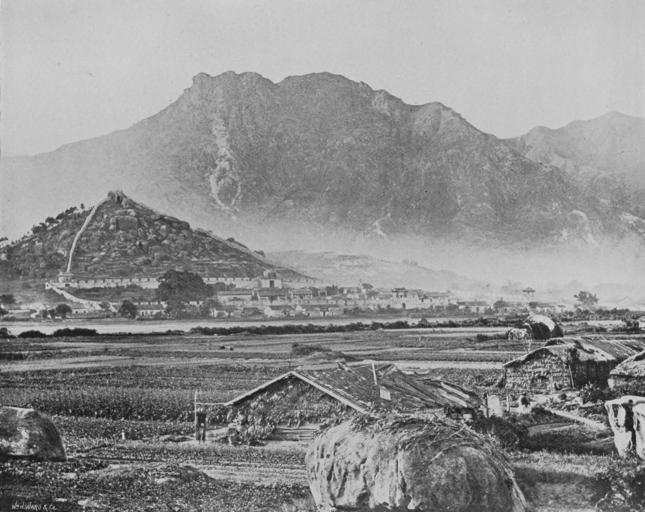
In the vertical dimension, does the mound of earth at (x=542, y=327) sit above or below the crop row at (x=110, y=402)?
above

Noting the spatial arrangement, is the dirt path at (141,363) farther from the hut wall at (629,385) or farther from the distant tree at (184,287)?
the hut wall at (629,385)

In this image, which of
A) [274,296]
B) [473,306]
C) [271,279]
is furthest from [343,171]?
[473,306]

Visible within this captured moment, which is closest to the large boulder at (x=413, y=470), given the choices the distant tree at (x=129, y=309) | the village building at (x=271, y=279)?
the village building at (x=271, y=279)

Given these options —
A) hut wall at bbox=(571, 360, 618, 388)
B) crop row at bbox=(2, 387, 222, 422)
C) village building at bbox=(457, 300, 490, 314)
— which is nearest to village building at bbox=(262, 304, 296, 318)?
crop row at bbox=(2, 387, 222, 422)

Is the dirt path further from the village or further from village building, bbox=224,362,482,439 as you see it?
the village

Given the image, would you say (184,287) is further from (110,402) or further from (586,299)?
(586,299)

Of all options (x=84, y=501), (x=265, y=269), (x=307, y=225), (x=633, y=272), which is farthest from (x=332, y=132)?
(x=84, y=501)
